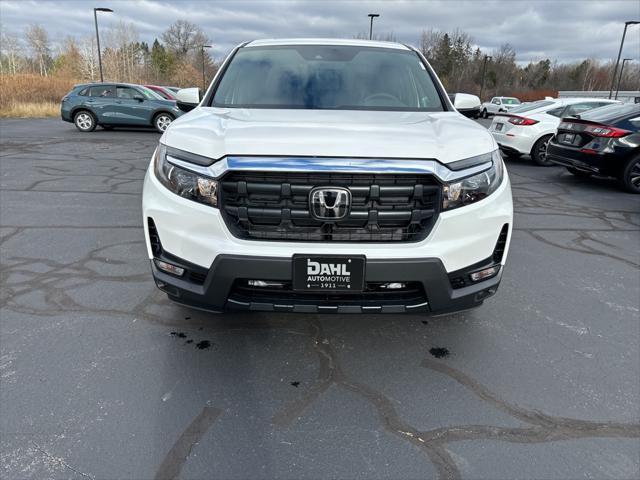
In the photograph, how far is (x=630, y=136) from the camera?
734cm

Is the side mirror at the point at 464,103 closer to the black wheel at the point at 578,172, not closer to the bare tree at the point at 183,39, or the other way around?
the black wheel at the point at 578,172

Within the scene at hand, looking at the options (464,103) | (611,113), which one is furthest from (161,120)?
(464,103)

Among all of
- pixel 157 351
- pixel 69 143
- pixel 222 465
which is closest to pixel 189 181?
pixel 157 351

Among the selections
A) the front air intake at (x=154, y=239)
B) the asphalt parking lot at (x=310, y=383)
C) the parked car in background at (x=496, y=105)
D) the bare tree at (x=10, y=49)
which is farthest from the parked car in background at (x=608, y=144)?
the bare tree at (x=10, y=49)

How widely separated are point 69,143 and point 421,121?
40.4ft

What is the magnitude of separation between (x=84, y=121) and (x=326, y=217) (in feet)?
53.8

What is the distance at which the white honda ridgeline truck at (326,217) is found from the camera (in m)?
2.17

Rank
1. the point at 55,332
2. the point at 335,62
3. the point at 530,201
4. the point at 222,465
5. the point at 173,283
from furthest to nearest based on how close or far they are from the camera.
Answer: the point at 530,201 → the point at 335,62 → the point at 55,332 → the point at 173,283 → the point at 222,465

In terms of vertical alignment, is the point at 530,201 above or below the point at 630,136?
below

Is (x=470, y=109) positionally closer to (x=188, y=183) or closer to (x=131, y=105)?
(x=188, y=183)

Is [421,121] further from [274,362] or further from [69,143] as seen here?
[69,143]

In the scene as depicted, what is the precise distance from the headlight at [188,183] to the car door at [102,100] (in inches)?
599

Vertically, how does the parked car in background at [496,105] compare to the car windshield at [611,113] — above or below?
below

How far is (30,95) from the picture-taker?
2770 cm
